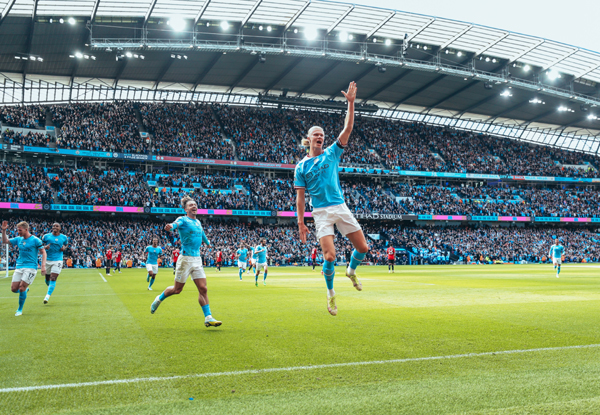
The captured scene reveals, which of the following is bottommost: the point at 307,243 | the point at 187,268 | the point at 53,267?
the point at 307,243

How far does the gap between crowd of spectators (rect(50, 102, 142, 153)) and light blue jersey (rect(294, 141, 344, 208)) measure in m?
49.1

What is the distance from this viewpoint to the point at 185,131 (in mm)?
57344

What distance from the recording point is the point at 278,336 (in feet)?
26.5

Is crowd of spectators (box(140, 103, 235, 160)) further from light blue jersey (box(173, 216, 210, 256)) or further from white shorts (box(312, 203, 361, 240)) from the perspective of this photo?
white shorts (box(312, 203, 361, 240))

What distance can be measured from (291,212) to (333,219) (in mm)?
47765

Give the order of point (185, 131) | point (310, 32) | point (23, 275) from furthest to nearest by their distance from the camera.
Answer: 1. point (185, 131)
2. point (310, 32)
3. point (23, 275)

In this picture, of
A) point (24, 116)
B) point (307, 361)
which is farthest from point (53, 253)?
point (24, 116)

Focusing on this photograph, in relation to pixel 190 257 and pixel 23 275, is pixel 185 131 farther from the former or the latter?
pixel 190 257

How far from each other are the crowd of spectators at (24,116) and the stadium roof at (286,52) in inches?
130

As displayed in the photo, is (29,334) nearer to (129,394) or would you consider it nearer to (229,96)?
(129,394)

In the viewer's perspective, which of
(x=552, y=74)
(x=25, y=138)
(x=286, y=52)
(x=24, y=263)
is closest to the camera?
(x=24, y=263)

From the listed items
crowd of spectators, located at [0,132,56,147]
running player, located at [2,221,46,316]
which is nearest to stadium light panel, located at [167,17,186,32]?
crowd of spectators, located at [0,132,56,147]

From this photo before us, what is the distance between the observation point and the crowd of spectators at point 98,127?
50.4 m

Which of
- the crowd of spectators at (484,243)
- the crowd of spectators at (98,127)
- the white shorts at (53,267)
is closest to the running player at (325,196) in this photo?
the white shorts at (53,267)
